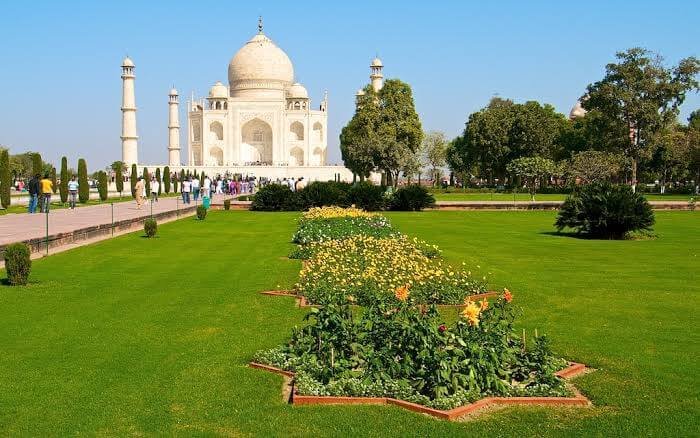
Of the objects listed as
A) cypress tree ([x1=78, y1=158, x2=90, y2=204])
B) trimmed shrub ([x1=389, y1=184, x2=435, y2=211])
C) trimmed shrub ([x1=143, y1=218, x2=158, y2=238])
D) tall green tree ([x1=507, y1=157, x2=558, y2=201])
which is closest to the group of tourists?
trimmed shrub ([x1=143, y1=218, x2=158, y2=238])

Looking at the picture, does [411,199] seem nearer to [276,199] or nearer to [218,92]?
[276,199]

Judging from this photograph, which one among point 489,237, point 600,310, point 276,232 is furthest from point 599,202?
point 600,310

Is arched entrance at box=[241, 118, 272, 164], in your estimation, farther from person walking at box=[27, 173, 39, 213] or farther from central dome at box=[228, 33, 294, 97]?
person walking at box=[27, 173, 39, 213]

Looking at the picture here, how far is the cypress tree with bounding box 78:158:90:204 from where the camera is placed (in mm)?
27016

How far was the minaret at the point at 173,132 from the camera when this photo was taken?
66.1m

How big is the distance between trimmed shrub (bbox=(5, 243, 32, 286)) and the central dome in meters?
61.0

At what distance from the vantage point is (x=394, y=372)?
4.48m

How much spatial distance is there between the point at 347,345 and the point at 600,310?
9.99 feet

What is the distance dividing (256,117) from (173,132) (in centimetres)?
702

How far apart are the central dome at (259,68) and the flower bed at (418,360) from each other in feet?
211

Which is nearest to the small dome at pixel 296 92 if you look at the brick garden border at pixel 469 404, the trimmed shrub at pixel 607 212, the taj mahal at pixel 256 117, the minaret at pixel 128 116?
the taj mahal at pixel 256 117

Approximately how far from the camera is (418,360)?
451cm

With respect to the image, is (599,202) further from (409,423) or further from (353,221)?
(409,423)

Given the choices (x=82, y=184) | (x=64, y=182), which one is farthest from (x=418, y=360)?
(x=82, y=184)
